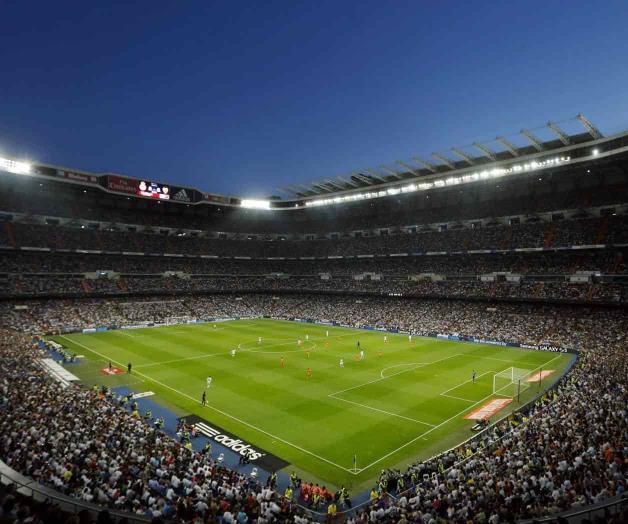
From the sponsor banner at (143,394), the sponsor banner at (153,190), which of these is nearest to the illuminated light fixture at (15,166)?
the sponsor banner at (153,190)

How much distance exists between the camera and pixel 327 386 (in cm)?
3334

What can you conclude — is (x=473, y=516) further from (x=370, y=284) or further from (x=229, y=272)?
(x=229, y=272)

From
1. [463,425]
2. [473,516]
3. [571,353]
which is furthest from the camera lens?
[571,353]

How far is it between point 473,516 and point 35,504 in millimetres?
10949

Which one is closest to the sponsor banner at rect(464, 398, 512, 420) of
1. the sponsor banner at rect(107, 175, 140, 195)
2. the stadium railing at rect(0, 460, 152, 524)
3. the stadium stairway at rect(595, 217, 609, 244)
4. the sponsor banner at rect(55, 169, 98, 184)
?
the stadium railing at rect(0, 460, 152, 524)

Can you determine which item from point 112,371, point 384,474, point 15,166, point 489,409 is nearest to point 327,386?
point 489,409

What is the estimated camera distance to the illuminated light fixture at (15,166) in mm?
59375

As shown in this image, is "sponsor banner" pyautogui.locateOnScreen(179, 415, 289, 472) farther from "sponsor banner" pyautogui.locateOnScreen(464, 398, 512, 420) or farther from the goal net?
the goal net

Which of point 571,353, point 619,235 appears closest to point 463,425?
point 571,353

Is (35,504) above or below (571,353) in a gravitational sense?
above

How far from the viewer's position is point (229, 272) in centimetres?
9256

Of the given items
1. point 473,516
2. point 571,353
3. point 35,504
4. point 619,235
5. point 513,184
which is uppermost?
point 513,184

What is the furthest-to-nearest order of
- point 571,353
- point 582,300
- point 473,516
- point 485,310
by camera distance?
point 485,310 → point 582,300 → point 571,353 → point 473,516

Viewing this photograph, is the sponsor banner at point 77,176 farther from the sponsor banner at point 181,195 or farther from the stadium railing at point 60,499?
the stadium railing at point 60,499
